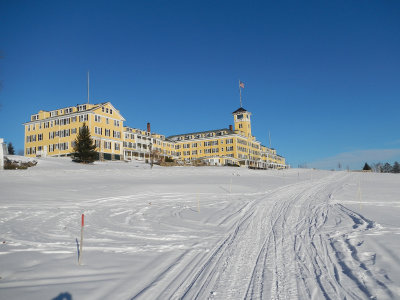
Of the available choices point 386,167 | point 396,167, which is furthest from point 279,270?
point 386,167

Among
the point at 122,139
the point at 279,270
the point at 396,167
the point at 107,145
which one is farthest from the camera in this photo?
the point at 396,167

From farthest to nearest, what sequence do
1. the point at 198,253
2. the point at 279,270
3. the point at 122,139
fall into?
the point at 122,139 → the point at 198,253 → the point at 279,270

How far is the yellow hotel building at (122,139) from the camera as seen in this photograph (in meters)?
55.3

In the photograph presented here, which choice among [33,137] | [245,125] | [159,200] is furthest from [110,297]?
[245,125]

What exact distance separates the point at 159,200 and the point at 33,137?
175ft

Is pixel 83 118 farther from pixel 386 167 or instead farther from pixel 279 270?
pixel 386 167

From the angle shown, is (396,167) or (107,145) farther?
(396,167)

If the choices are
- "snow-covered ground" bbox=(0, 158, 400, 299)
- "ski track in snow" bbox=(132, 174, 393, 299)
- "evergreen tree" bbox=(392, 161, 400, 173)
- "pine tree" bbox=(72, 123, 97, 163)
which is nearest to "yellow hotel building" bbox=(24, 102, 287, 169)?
"pine tree" bbox=(72, 123, 97, 163)

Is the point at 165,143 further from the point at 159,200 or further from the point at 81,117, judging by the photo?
the point at 159,200

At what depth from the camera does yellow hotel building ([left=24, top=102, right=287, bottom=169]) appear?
5528cm

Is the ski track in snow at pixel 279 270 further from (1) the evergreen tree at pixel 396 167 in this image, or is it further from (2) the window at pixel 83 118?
(1) the evergreen tree at pixel 396 167

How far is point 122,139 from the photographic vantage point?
6084cm

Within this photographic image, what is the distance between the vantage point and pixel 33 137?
60.4 metres

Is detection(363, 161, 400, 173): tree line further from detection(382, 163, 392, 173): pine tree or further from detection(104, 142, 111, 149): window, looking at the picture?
detection(104, 142, 111, 149): window
